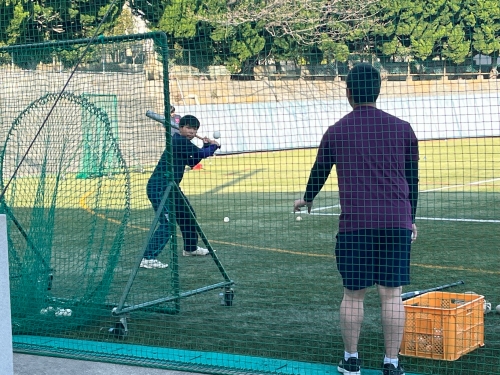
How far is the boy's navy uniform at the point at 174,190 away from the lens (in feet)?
23.0

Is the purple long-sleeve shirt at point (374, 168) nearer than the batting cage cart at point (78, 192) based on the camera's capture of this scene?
Result: Yes

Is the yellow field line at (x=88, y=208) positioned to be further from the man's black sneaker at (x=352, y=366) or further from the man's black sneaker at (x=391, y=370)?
the man's black sneaker at (x=391, y=370)

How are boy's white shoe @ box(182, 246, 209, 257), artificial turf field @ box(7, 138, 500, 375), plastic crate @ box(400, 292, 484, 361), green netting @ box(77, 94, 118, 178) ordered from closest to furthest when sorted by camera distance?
1. plastic crate @ box(400, 292, 484, 361)
2. artificial turf field @ box(7, 138, 500, 375)
3. green netting @ box(77, 94, 118, 178)
4. boy's white shoe @ box(182, 246, 209, 257)

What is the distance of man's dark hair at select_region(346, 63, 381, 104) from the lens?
5004 millimetres

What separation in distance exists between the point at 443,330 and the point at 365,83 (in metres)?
1.72

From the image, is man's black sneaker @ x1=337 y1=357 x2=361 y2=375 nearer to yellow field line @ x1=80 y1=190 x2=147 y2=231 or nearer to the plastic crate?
the plastic crate

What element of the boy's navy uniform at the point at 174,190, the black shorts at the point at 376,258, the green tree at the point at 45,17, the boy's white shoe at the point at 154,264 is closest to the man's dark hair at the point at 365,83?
the black shorts at the point at 376,258

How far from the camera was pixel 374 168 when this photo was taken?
196 inches

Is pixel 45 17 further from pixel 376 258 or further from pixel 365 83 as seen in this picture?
pixel 376 258

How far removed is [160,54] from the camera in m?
6.80

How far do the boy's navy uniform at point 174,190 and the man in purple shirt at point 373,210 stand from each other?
2239mm

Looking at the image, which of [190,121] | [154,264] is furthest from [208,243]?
[190,121]

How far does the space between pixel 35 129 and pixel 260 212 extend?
6.57m

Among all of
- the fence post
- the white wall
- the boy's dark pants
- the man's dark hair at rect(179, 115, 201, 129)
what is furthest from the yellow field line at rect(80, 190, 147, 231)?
the fence post
